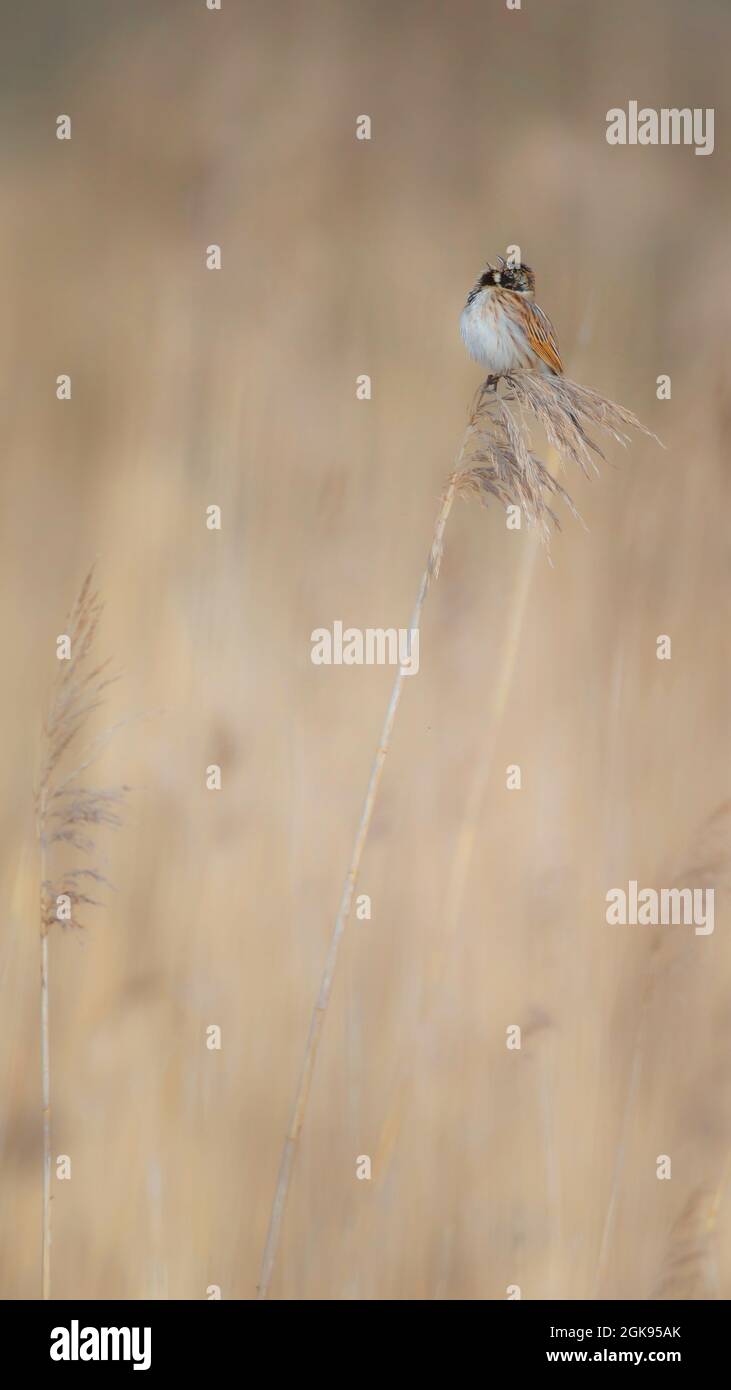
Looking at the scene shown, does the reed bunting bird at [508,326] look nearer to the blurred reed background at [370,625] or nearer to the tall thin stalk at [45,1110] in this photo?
the blurred reed background at [370,625]

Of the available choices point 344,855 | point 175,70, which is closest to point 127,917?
point 344,855

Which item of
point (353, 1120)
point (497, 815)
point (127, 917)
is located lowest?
point (353, 1120)

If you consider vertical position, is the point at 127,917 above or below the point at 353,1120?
above

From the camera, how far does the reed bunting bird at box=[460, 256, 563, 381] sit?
1.72m

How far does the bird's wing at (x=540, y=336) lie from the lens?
1.73m

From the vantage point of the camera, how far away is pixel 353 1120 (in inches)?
70.6

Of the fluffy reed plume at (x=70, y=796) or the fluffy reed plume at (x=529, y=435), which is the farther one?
the fluffy reed plume at (x=70, y=796)

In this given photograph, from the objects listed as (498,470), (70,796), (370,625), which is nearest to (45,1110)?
(70,796)

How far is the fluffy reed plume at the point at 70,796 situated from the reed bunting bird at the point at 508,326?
1.99 feet

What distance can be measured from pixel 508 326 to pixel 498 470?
8.1 inches

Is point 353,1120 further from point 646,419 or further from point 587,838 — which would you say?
point 646,419

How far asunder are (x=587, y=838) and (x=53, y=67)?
128cm

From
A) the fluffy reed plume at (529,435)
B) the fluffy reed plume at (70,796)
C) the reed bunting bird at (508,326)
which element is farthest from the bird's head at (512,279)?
the fluffy reed plume at (70,796)

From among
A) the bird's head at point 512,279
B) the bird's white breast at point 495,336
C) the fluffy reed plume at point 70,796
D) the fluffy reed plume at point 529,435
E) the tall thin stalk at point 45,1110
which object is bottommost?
the tall thin stalk at point 45,1110
